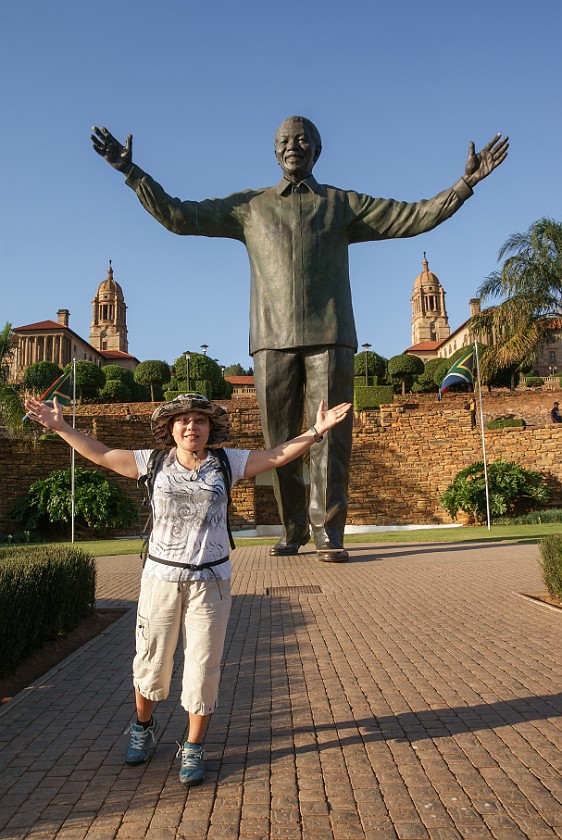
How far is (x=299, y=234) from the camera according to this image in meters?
7.56

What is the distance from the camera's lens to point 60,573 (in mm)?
5035

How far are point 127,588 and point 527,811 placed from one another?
19.2 feet

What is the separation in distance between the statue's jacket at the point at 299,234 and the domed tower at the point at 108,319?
95161 mm

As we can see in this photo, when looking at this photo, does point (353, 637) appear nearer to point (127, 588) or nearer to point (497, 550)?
point (127, 588)

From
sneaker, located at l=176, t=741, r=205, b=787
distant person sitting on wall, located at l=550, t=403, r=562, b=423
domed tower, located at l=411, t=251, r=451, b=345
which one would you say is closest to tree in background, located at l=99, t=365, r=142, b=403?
distant person sitting on wall, located at l=550, t=403, r=562, b=423

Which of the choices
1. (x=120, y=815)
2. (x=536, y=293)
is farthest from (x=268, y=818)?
(x=536, y=293)

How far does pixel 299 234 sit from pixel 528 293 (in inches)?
788

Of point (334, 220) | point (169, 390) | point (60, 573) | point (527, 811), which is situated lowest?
point (527, 811)

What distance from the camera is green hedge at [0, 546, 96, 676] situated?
412 cm

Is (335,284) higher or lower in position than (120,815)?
higher

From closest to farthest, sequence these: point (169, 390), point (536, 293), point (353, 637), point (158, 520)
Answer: point (158, 520), point (353, 637), point (536, 293), point (169, 390)

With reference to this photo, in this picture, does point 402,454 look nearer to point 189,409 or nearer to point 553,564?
point 553,564

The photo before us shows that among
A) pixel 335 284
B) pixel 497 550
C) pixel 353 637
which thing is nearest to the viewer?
pixel 353 637

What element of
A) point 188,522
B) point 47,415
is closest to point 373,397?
point 47,415
